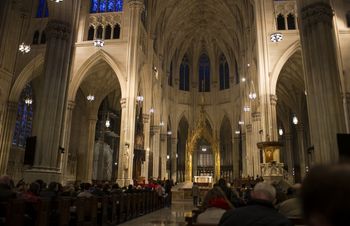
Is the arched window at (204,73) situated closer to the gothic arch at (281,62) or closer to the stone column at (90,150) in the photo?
the stone column at (90,150)

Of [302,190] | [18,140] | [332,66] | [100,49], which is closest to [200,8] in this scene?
[100,49]

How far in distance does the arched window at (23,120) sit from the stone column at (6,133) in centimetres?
271

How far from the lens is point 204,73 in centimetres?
4344

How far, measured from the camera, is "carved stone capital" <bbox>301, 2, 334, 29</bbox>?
11.8 meters

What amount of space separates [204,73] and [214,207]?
39.8m

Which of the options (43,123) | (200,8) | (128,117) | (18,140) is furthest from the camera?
(200,8)

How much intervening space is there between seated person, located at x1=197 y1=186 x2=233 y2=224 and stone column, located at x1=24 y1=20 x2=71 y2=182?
9210 mm

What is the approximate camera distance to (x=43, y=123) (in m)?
12.7

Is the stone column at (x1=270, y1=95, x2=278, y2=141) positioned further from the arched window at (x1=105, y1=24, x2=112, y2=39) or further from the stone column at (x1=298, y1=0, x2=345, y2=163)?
the arched window at (x1=105, y1=24, x2=112, y2=39)

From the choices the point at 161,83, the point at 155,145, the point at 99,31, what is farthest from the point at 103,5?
the point at 155,145

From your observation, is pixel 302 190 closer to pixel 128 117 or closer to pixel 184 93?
pixel 128 117

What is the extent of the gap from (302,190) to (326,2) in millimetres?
13465

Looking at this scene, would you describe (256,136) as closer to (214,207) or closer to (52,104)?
(52,104)

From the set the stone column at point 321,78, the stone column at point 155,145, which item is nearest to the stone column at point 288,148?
the stone column at point 155,145
